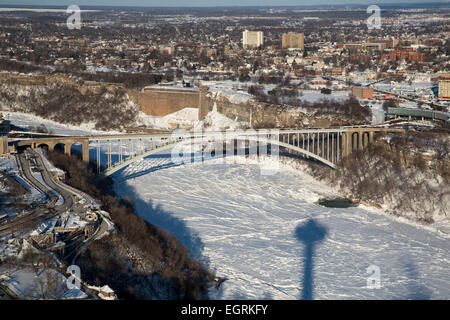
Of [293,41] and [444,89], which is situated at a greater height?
[293,41]

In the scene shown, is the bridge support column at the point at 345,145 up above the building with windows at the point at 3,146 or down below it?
below

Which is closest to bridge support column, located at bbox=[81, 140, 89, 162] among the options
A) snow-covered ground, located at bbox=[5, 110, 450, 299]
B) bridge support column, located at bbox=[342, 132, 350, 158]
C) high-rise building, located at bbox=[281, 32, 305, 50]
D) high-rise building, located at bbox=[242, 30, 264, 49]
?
snow-covered ground, located at bbox=[5, 110, 450, 299]

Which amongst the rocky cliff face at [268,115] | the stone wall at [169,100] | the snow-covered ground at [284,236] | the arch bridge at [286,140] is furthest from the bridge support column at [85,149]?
the stone wall at [169,100]

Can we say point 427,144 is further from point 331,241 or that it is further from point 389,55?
point 389,55

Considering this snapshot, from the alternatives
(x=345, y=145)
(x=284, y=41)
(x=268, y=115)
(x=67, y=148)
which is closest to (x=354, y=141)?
(x=345, y=145)

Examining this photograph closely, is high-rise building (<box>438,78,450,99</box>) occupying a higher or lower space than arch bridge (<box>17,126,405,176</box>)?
higher

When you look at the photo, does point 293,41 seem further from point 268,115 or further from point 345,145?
point 345,145

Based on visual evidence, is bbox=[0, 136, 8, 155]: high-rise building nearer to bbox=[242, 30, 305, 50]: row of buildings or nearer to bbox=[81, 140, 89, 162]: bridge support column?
bbox=[81, 140, 89, 162]: bridge support column

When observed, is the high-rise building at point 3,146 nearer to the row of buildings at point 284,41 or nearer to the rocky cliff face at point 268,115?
the rocky cliff face at point 268,115
